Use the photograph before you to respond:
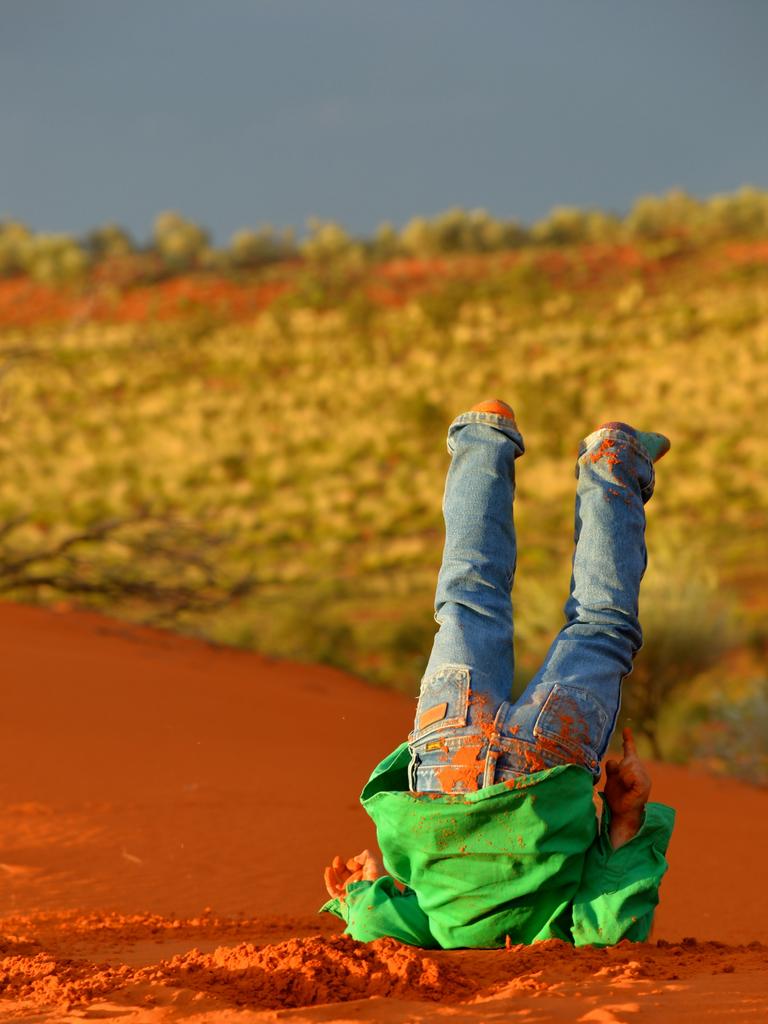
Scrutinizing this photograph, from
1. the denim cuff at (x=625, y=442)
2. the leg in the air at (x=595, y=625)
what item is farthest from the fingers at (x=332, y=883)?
the denim cuff at (x=625, y=442)

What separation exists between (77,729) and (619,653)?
3.49 metres

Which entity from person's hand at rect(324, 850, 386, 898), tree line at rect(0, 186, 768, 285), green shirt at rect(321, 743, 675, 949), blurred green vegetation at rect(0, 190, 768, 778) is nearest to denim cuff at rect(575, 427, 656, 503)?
green shirt at rect(321, 743, 675, 949)

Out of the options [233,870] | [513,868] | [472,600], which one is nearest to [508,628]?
[472,600]

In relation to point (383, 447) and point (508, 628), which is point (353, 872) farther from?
point (383, 447)

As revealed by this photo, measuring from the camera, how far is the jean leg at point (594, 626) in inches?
118

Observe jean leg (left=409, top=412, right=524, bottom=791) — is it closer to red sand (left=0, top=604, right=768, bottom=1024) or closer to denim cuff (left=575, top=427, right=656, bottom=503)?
denim cuff (left=575, top=427, right=656, bottom=503)

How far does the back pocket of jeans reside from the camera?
120 inches

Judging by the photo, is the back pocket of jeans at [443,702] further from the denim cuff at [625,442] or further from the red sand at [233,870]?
the denim cuff at [625,442]

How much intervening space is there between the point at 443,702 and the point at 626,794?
0.50m

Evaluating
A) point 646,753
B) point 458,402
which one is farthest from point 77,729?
point 458,402

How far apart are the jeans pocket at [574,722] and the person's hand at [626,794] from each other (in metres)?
0.06

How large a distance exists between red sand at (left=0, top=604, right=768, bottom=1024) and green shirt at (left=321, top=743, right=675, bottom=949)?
0.33 feet

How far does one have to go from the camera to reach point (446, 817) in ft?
9.46

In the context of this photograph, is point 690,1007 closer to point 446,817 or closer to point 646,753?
point 446,817
